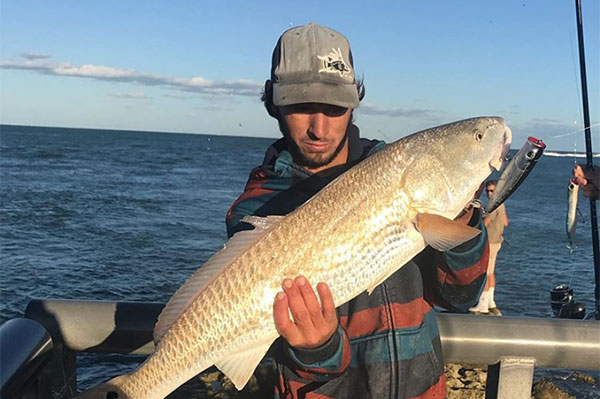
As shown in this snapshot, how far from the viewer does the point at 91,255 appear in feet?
60.0

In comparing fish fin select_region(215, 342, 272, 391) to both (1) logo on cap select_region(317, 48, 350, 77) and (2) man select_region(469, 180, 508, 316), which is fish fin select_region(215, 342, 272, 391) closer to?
(1) logo on cap select_region(317, 48, 350, 77)

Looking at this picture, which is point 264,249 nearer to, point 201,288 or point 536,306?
point 201,288

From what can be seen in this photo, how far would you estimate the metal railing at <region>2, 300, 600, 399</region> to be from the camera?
331 cm

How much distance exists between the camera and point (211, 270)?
9.98 ft

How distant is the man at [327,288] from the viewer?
287 centimetres

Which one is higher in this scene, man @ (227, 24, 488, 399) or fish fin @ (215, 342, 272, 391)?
man @ (227, 24, 488, 399)

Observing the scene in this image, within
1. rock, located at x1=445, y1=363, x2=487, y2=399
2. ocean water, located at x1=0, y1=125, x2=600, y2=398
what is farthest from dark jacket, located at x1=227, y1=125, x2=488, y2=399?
rock, located at x1=445, y1=363, x2=487, y2=399

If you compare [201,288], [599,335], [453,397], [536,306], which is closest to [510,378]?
[599,335]

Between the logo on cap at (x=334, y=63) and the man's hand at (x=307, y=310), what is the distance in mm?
1228

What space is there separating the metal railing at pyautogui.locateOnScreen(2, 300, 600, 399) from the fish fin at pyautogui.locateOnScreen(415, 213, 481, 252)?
0.75m

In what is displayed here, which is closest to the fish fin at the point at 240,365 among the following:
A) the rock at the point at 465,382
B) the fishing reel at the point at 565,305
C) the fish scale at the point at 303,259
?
the fish scale at the point at 303,259

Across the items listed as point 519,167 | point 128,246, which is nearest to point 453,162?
point 519,167

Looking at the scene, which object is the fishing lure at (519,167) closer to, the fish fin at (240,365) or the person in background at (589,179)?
the fish fin at (240,365)

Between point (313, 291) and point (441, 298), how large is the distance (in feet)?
2.85
